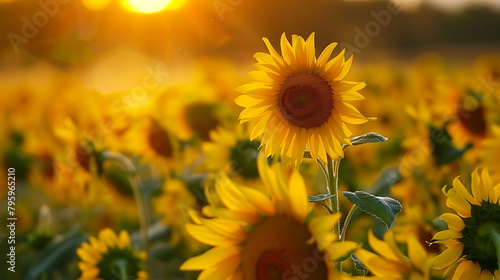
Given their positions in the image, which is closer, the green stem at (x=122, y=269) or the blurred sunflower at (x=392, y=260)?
the blurred sunflower at (x=392, y=260)

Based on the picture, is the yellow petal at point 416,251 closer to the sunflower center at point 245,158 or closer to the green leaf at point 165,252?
the sunflower center at point 245,158

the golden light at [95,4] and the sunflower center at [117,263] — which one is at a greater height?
the golden light at [95,4]

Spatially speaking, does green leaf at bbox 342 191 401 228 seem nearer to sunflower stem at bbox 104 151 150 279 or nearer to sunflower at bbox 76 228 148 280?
sunflower at bbox 76 228 148 280

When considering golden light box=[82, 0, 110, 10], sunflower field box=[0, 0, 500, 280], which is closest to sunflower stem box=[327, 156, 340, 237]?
sunflower field box=[0, 0, 500, 280]

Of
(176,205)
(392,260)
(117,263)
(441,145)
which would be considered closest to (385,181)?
(441,145)

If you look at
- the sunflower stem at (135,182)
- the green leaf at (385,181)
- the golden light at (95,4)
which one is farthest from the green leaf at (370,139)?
the golden light at (95,4)

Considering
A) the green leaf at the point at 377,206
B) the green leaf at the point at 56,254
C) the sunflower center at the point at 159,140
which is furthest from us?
the sunflower center at the point at 159,140
